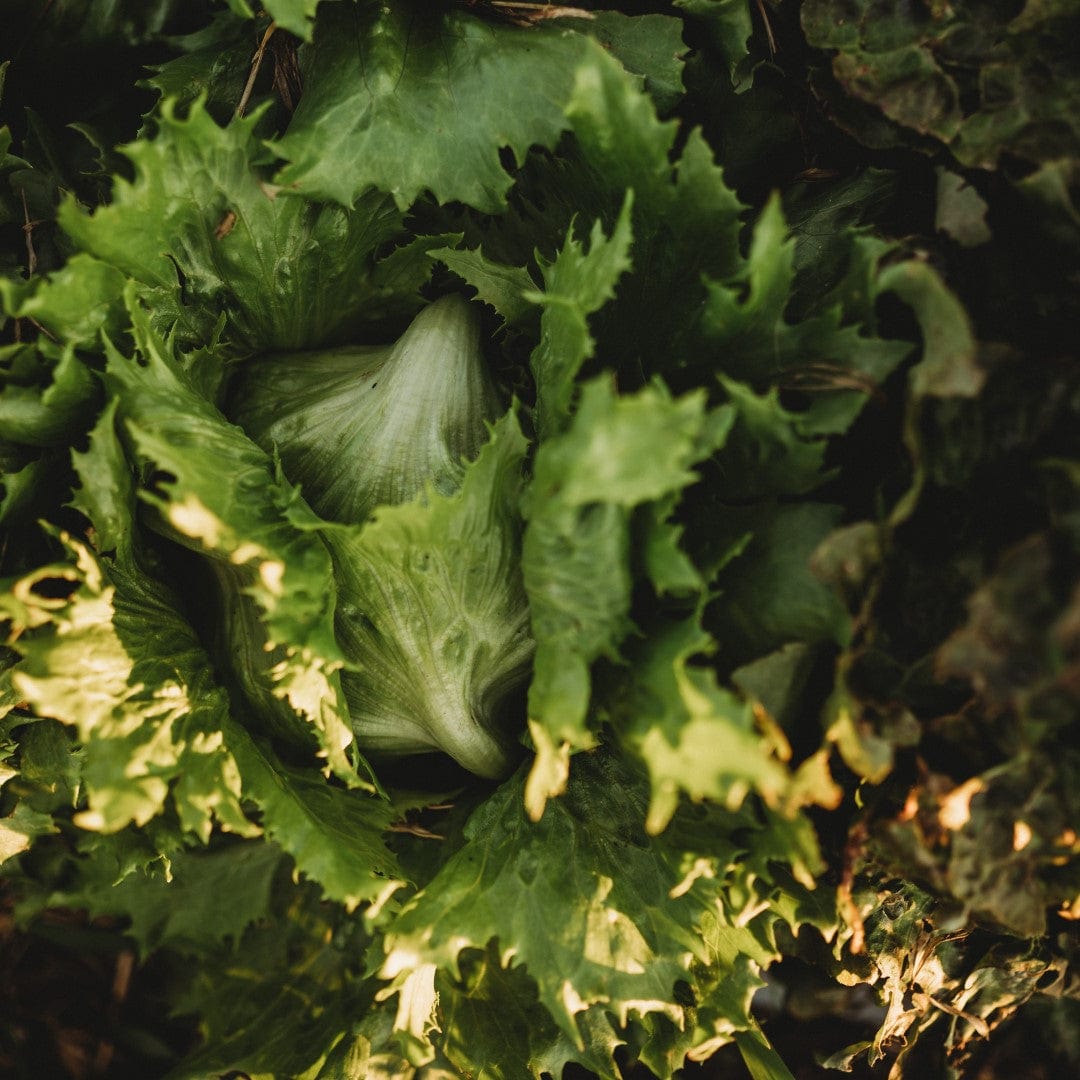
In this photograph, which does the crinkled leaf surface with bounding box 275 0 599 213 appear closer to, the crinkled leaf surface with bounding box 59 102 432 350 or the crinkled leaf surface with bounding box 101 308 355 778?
the crinkled leaf surface with bounding box 59 102 432 350

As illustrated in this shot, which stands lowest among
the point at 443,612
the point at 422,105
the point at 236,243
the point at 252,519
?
the point at 443,612

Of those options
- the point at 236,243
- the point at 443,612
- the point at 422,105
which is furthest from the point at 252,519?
the point at 422,105

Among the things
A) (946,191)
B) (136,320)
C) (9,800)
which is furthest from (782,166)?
(9,800)

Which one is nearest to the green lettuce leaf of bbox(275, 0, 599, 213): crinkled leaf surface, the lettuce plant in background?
the lettuce plant in background

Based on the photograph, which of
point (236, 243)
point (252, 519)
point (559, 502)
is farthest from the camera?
point (236, 243)

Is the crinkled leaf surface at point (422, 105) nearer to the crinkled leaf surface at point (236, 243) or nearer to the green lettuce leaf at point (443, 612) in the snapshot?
the crinkled leaf surface at point (236, 243)

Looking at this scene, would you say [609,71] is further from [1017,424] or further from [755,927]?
[755,927]

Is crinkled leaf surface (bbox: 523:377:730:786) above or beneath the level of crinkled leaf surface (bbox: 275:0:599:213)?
beneath

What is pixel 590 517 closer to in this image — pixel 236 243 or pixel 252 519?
pixel 252 519

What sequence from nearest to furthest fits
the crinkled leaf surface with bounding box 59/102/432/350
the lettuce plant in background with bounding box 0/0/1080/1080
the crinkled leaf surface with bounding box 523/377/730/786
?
the crinkled leaf surface with bounding box 523/377/730/786 < the lettuce plant in background with bounding box 0/0/1080/1080 < the crinkled leaf surface with bounding box 59/102/432/350
